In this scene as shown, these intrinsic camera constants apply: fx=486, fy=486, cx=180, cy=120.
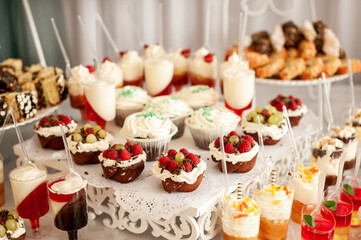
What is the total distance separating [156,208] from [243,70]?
48.1 inches

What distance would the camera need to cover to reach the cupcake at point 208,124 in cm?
256

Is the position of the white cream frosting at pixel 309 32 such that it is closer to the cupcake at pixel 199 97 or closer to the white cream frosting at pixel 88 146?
the cupcake at pixel 199 97

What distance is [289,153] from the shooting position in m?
2.69

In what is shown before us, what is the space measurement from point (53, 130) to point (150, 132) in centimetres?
54

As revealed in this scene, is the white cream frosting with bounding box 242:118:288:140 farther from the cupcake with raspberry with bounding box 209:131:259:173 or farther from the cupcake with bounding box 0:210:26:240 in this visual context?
the cupcake with bounding box 0:210:26:240

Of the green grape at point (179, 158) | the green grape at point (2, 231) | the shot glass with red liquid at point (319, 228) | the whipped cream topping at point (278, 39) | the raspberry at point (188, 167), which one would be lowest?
the shot glass with red liquid at point (319, 228)

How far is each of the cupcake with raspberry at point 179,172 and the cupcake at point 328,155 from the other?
0.70 meters

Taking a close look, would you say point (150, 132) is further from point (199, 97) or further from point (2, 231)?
point (2, 231)

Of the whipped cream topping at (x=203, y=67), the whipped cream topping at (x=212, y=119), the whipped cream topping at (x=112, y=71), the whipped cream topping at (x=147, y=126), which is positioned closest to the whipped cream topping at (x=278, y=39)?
the whipped cream topping at (x=203, y=67)

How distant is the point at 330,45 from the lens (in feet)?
12.7

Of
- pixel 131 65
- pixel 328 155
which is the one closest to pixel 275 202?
pixel 328 155

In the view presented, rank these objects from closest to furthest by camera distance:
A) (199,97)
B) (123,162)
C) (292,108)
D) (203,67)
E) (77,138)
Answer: (123,162) → (77,138) → (292,108) → (199,97) → (203,67)

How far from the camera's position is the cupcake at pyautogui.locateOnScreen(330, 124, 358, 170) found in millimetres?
2629

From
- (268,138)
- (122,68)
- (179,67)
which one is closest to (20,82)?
(122,68)
